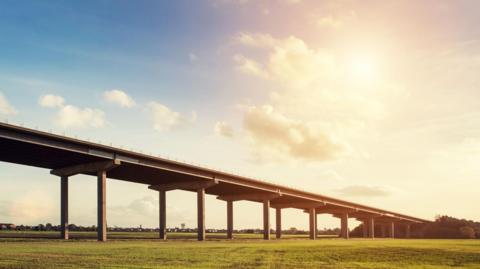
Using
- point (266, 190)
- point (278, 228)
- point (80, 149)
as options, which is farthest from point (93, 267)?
point (278, 228)

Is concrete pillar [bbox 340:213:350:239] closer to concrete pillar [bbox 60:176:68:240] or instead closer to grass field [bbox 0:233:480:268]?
concrete pillar [bbox 60:176:68:240]

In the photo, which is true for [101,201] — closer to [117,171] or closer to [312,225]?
[117,171]

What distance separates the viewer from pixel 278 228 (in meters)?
136

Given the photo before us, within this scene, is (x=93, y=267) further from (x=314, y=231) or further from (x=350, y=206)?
(x=350, y=206)

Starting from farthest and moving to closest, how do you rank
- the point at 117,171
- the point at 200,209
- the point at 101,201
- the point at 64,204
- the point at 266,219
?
1. the point at 266,219
2. the point at 200,209
3. the point at 117,171
4. the point at 64,204
5. the point at 101,201

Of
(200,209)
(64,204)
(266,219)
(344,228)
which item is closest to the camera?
(64,204)

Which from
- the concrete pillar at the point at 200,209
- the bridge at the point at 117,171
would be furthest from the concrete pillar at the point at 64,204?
the concrete pillar at the point at 200,209

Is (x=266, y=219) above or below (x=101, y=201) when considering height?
below

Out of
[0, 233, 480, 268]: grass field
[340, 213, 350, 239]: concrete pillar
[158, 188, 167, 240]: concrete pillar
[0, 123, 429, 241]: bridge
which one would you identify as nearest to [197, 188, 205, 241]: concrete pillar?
[0, 123, 429, 241]: bridge

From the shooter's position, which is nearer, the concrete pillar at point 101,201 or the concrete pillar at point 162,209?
the concrete pillar at point 101,201

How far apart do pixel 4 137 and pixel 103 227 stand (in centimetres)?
1921

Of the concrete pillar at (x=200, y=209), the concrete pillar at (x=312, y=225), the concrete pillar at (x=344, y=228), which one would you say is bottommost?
the concrete pillar at (x=344, y=228)

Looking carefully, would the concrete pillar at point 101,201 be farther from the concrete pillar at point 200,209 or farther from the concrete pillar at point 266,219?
the concrete pillar at point 266,219

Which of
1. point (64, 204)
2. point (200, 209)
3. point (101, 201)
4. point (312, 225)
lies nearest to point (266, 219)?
point (200, 209)
